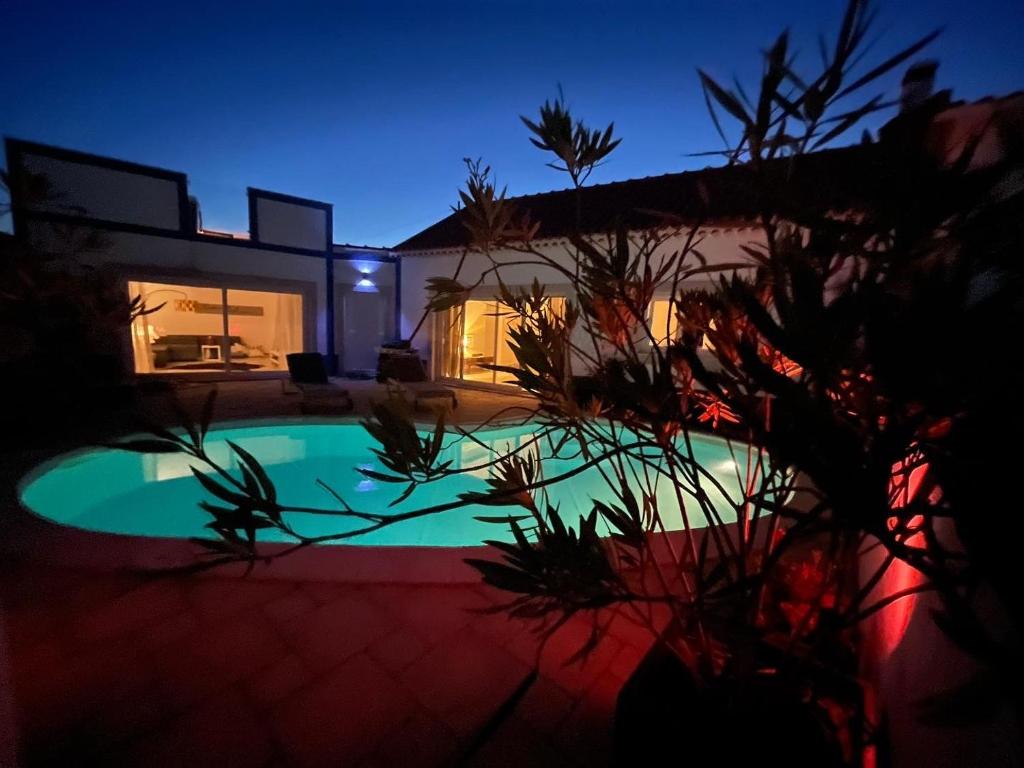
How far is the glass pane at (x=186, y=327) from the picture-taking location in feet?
41.1

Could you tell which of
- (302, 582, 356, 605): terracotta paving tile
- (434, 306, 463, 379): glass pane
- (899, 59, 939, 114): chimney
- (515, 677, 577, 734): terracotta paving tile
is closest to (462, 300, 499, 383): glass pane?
(434, 306, 463, 379): glass pane

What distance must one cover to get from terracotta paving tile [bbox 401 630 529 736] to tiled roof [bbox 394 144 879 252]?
1.97m

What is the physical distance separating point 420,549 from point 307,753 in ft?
4.49

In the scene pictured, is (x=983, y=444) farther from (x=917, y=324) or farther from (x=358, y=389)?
(x=358, y=389)

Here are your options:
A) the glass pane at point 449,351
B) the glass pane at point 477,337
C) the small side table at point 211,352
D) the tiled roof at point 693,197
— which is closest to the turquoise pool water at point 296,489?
the tiled roof at point 693,197

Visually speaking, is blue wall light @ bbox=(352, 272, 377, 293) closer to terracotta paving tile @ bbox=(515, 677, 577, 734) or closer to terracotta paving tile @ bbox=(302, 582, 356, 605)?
terracotta paving tile @ bbox=(302, 582, 356, 605)

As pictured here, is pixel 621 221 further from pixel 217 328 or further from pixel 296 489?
pixel 217 328

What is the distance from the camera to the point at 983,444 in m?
0.68

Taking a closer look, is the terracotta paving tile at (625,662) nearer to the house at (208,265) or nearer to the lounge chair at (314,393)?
the lounge chair at (314,393)

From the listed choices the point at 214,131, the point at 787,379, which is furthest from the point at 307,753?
the point at 214,131

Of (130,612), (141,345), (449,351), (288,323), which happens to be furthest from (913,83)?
(288,323)

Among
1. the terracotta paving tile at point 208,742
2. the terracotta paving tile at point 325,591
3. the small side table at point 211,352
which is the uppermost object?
the small side table at point 211,352

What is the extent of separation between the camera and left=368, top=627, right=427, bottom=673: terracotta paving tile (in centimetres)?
204

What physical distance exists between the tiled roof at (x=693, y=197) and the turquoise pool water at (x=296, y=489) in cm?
316
